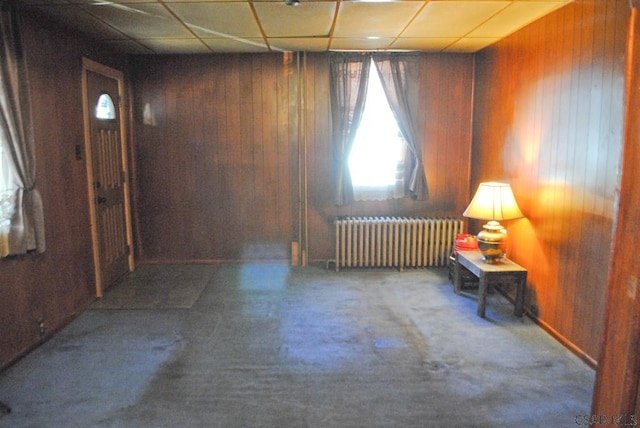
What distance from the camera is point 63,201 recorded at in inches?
139

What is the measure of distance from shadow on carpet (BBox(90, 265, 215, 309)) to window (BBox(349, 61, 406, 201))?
6.51 feet

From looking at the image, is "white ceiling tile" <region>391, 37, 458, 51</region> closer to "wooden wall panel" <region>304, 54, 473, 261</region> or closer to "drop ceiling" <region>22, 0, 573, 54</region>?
"drop ceiling" <region>22, 0, 573, 54</region>

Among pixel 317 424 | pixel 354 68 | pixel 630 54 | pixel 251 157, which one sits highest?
pixel 354 68

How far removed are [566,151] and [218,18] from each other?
9.05 ft

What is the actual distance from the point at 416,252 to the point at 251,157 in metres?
2.15

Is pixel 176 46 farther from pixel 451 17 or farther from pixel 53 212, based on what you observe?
pixel 451 17

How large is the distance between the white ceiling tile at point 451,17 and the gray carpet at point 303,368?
2.38 meters

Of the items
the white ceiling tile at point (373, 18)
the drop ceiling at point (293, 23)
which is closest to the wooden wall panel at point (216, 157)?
the drop ceiling at point (293, 23)

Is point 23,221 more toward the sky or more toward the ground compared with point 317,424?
more toward the sky

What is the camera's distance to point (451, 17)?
3441mm

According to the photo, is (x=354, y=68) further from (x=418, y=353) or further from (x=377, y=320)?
(x=418, y=353)

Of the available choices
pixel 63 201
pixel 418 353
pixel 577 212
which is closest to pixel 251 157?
pixel 63 201

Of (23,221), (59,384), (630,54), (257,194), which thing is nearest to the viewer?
(630,54)

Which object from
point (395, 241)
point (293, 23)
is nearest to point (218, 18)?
point (293, 23)
